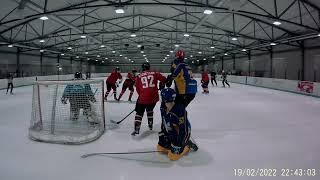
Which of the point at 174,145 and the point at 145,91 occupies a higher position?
the point at 145,91

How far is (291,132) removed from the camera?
19.2 ft

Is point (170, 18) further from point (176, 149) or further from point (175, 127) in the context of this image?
point (176, 149)

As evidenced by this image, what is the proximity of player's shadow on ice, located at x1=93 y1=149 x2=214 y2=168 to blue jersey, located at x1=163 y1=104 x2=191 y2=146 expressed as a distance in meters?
0.26

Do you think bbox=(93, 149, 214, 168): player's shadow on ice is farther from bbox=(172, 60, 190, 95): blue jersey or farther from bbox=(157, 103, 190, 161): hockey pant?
bbox=(172, 60, 190, 95): blue jersey

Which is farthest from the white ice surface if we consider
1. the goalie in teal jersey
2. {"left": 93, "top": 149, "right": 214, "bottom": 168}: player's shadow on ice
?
the goalie in teal jersey

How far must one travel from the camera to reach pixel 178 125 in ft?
13.4

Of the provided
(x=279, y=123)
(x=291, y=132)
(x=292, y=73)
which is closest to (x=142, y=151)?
(x=291, y=132)

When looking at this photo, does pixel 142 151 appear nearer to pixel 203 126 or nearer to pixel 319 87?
pixel 203 126

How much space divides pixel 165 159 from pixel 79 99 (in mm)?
2561

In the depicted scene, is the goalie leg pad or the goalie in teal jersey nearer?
the goalie leg pad

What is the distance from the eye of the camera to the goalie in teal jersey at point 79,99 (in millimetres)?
5559

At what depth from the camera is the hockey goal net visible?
521cm

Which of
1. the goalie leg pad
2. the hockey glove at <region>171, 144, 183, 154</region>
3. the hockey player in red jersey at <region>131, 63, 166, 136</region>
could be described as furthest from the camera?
the hockey player in red jersey at <region>131, 63, 166, 136</region>

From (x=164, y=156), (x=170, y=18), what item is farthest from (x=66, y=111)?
(x=170, y=18)
